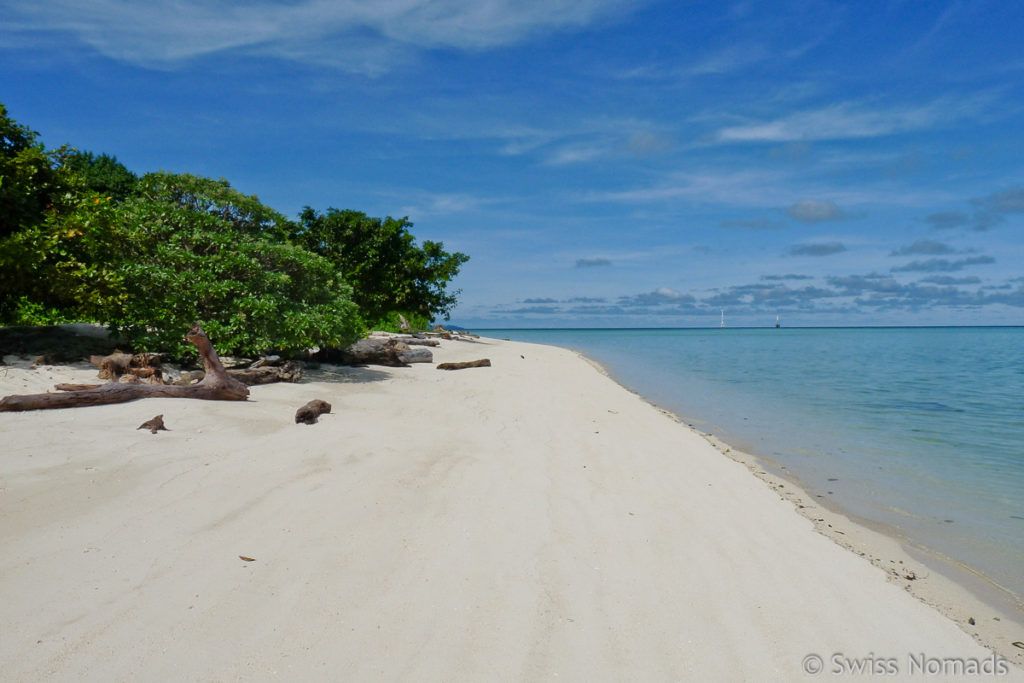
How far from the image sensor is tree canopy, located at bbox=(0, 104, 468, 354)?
1131 centimetres

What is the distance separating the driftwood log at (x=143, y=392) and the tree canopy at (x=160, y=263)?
224 centimetres

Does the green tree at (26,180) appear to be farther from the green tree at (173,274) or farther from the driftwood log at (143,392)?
the driftwood log at (143,392)

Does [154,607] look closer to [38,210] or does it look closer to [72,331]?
[72,331]

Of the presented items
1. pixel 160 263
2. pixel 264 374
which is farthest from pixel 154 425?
pixel 160 263

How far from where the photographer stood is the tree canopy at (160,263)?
11.3 m

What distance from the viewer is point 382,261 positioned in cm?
3378

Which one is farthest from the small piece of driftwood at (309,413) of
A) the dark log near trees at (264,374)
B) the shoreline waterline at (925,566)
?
the shoreline waterline at (925,566)

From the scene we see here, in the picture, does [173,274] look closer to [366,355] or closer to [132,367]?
[132,367]

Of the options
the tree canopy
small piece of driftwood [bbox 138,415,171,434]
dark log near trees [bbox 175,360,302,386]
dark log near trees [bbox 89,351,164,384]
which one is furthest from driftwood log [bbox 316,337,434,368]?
small piece of driftwood [bbox 138,415,171,434]

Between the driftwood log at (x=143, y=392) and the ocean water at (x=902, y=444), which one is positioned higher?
the driftwood log at (x=143, y=392)

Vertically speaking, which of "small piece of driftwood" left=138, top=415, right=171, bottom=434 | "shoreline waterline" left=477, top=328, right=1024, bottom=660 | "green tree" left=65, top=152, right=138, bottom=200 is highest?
"green tree" left=65, top=152, right=138, bottom=200

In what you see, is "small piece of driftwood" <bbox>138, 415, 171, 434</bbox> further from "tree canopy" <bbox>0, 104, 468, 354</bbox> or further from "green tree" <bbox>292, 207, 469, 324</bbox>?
"green tree" <bbox>292, 207, 469, 324</bbox>

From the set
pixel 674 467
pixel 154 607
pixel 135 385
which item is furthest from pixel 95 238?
pixel 674 467

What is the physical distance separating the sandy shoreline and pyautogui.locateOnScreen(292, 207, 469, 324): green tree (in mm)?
24918
